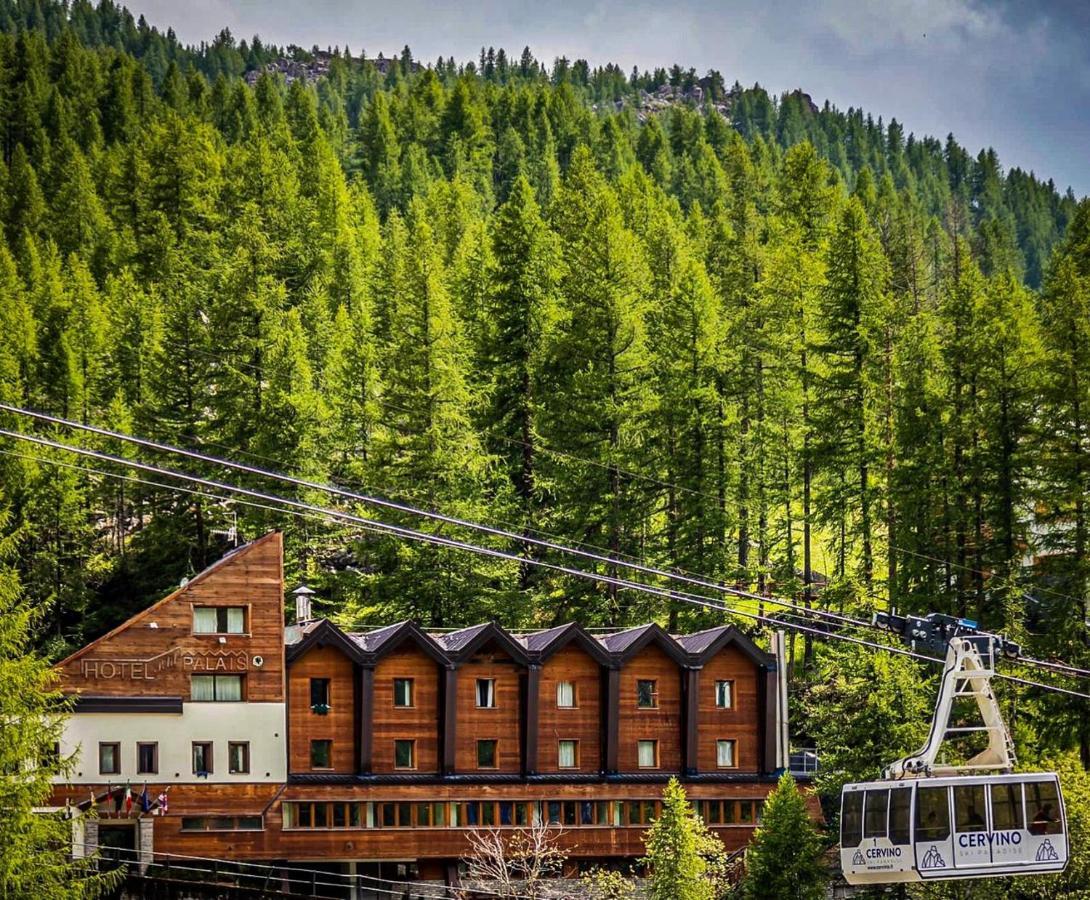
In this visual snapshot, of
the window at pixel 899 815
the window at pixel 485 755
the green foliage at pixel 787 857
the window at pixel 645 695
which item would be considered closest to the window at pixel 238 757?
the window at pixel 485 755

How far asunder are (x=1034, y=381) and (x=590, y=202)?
49.8 metres

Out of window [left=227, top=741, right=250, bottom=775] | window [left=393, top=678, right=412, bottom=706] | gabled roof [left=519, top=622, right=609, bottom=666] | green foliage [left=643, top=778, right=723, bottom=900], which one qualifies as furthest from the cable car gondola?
window [left=227, top=741, right=250, bottom=775]

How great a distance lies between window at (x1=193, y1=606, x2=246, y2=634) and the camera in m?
62.5

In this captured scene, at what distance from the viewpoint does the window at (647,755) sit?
65.5m

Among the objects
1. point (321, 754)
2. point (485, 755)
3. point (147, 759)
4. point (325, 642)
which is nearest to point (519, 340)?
point (325, 642)

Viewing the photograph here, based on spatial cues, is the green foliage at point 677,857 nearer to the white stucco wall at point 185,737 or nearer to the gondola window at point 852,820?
the white stucco wall at point 185,737

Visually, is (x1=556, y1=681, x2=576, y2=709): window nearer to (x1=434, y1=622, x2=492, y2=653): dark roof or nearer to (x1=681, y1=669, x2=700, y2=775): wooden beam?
(x1=434, y1=622, x2=492, y2=653): dark roof

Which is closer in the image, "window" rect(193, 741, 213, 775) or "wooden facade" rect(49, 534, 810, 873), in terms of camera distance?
"wooden facade" rect(49, 534, 810, 873)

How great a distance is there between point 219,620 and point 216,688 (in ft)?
7.06

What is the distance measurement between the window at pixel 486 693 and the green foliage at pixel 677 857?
29.6 ft

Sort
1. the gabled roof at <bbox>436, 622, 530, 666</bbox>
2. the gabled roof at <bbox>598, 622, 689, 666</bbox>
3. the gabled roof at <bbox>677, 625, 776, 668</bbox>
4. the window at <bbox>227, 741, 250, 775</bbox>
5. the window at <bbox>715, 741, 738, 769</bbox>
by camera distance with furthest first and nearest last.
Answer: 1. the window at <bbox>715, 741, 738, 769</bbox>
2. the gabled roof at <bbox>677, 625, 776, 668</bbox>
3. the gabled roof at <bbox>598, 622, 689, 666</bbox>
4. the gabled roof at <bbox>436, 622, 530, 666</bbox>
5. the window at <bbox>227, 741, 250, 775</bbox>

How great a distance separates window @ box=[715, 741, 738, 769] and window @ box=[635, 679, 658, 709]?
266 centimetres

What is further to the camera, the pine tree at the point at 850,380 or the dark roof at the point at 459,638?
the pine tree at the point at 850,380

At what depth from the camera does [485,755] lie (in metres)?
64.1
